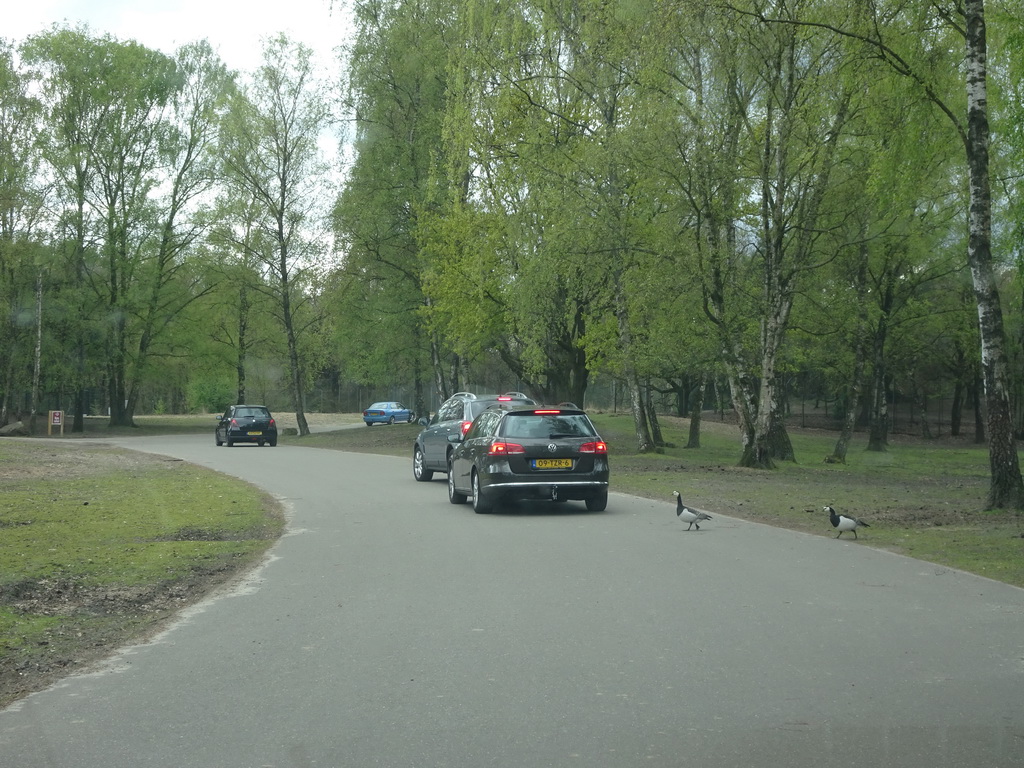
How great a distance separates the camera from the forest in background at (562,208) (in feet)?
72.8

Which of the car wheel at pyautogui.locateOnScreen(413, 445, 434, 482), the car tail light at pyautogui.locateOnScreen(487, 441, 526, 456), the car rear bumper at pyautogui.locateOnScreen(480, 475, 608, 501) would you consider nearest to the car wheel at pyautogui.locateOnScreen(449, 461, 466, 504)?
the car rear bumper at pyautogui.locateOnScreen(480, 475, 608, 501)

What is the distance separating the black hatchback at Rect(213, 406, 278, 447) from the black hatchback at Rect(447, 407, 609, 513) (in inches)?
1091

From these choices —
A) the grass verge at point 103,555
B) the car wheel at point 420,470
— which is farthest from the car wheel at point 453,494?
the car wheel at point 420,470

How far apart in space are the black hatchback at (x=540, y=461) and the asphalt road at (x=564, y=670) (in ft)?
13.8

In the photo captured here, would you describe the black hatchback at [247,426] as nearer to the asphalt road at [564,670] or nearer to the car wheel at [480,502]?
the car wheel at [480,502]

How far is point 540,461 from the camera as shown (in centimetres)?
1622

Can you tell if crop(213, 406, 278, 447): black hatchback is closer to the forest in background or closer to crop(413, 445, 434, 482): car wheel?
the forest in background

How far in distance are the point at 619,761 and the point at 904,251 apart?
114 feet

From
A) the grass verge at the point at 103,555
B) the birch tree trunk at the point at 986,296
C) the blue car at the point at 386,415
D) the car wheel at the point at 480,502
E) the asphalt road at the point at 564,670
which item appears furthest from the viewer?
the blue car at the point at 386,415

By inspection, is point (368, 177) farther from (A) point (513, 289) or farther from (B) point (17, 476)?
(B) point (17, 476)

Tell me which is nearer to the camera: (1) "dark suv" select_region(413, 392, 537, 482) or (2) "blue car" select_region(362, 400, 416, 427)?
(1) "dark suv" select_region(413, 392, 537, 482)

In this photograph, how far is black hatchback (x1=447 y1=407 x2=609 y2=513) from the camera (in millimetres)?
16172

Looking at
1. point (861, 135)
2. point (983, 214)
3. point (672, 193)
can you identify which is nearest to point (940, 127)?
point (983, 214)

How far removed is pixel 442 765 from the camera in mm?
4887
